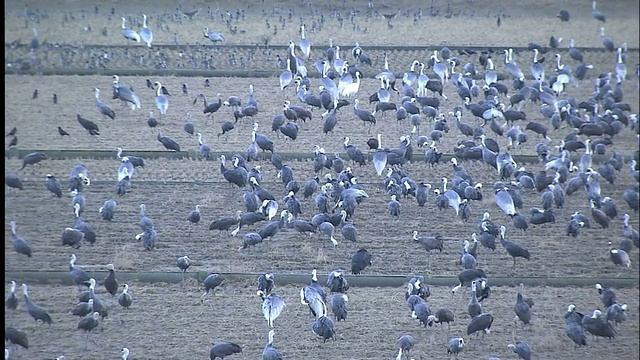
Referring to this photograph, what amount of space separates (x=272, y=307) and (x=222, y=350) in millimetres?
598

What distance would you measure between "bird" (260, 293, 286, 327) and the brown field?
0.35 feet

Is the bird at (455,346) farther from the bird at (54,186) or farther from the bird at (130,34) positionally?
the bird at (130,34)

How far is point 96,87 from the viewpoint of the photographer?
43.2 feet

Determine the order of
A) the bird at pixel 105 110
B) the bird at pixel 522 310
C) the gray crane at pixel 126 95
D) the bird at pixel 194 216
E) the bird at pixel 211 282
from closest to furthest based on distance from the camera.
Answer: the bird at pixel 522 310 → the bird at pixel 211 282 → the bird at pixel 194 216 → the bird at pixel 105 110 → the gray crane at pixel 126 95

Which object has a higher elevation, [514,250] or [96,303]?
[514,250]

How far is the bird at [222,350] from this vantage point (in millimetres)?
6129

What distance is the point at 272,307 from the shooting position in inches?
261

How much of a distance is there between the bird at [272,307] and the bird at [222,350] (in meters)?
0.44

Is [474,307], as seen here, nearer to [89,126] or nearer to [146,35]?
[89,126]

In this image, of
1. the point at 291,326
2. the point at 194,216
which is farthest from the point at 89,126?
the point at 291,326

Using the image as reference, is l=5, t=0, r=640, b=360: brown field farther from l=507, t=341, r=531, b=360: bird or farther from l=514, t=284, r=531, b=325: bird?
l=507, t=341, r=531, b=360: bird

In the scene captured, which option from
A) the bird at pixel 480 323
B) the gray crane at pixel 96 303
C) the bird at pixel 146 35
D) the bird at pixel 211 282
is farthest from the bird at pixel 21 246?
the bird at pixel 146 35

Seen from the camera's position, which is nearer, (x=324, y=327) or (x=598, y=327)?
(x=324, y=327)

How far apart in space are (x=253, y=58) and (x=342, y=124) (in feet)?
12.0
